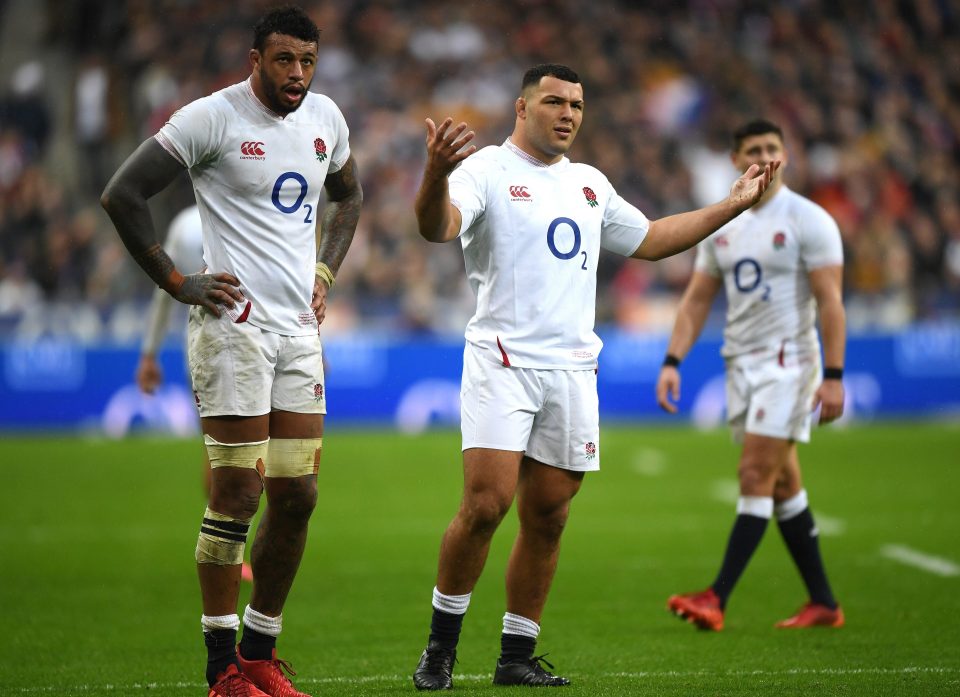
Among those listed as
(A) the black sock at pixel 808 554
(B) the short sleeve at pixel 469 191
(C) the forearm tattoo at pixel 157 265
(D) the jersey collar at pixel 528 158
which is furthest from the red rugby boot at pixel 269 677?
(A) the black sock at pixel 808 554

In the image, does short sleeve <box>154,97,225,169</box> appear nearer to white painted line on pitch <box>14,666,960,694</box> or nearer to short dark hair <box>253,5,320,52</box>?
short dark hair <box>253,5,320,52</box>

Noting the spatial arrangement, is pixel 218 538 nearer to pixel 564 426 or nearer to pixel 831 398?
pixel 564 426

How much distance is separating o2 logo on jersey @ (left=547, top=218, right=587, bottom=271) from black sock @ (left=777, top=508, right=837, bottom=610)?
94.9 inches

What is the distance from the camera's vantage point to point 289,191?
5277 mm

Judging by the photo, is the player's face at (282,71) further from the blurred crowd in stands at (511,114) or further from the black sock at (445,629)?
the blurred crowd in stands at (511,114)

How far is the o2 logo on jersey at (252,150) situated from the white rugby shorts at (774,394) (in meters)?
3.22

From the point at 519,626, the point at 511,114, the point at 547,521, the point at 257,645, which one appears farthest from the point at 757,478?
the point at 511,114

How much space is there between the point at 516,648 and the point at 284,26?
2.54 m

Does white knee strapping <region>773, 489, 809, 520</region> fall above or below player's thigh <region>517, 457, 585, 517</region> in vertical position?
below

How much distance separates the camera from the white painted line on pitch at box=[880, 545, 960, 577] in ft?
27.9

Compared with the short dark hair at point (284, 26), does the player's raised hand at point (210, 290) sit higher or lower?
lower

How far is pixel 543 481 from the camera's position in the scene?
5664 mm

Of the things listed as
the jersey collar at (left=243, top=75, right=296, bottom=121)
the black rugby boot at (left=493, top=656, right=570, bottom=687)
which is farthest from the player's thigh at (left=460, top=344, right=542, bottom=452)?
the jersey collar at (left=243, top=75, right=296, bottom=121)

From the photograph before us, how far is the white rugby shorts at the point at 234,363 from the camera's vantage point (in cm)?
515
